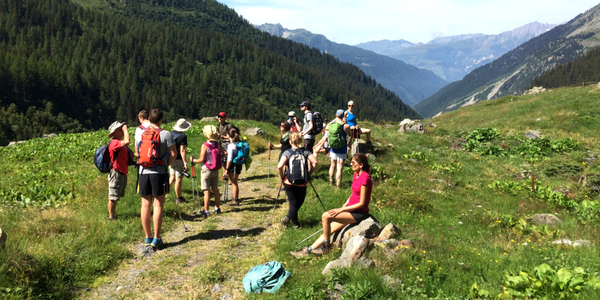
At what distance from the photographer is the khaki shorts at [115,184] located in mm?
8391

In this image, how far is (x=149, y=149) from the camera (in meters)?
6.71

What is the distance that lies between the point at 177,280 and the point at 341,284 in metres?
3.09

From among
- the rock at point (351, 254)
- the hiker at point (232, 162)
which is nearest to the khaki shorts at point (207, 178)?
the hiker at point (232, 162)

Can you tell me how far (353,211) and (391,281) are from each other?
6.07ft

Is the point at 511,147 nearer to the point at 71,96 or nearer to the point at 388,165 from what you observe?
the point at 388,165

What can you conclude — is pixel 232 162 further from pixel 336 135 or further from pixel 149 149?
pixel 149 149

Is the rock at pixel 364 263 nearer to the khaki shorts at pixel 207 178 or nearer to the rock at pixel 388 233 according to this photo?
the rock at pixel 388 233

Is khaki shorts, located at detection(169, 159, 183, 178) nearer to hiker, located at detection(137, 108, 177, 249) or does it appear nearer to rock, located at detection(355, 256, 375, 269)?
hiker, located at detection(137, 108, 177, 249)

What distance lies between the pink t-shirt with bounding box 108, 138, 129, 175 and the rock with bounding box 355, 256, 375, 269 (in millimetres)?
6318

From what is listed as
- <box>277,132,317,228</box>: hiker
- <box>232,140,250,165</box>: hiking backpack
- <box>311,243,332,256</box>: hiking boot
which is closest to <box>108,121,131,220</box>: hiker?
<box>232,140,250,165</box>: hiking backpack

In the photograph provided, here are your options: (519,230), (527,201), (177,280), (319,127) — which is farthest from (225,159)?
(527,201)

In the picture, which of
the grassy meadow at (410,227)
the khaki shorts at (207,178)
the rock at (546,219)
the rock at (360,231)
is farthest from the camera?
the khaki shorts at (207,178)

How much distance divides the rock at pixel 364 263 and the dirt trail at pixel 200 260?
6.89 ft

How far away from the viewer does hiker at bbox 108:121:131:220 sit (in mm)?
8094
